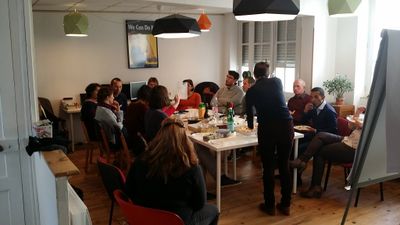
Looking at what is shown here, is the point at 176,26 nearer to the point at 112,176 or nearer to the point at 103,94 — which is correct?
the point at 103,94

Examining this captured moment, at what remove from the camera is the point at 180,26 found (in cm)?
403

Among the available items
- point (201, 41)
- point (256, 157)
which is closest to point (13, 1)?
point (256, 157)

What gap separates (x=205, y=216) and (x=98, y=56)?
5.05m

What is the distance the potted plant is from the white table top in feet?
7.27

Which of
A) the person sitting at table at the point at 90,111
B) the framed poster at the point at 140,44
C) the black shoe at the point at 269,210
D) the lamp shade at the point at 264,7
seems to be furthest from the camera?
the framed poster at the point at 140,44

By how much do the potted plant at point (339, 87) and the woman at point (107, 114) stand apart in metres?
3.39

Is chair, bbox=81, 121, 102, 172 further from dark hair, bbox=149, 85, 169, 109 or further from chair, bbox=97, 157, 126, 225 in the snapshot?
chair, bbox=97, 157, 126, 225

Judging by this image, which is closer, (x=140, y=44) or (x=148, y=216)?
(x=148, y=216)

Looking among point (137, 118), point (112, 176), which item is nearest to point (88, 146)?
point (137, 118)

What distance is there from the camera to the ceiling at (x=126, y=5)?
5078 millimetres

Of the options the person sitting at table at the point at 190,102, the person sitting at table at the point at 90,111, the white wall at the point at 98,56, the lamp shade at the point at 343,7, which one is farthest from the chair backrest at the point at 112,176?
the white wall at the point at 98,56

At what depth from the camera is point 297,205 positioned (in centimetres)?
381

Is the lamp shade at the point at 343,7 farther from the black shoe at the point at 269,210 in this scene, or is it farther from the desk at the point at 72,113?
the desk at the point at 72,113

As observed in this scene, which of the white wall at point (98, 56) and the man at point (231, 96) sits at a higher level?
the white wall at point (98, 56)
